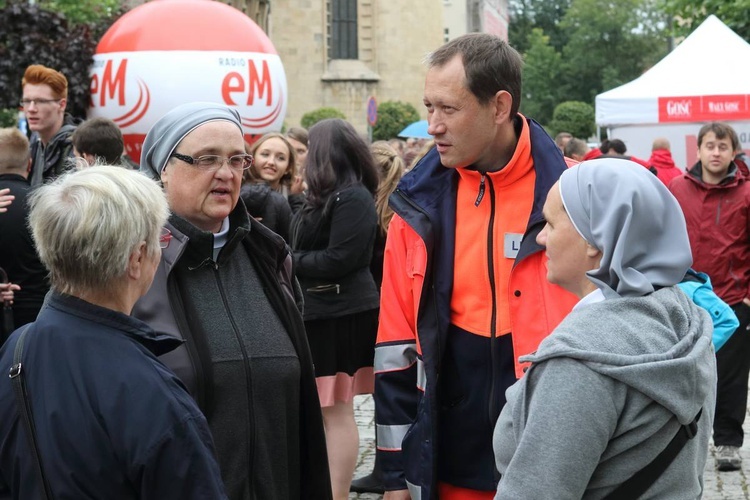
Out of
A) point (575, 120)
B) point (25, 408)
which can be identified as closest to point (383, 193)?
point (25, 408)

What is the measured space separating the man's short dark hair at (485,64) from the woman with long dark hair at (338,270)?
103 inches

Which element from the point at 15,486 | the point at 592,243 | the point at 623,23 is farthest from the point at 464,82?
the point at 623,23

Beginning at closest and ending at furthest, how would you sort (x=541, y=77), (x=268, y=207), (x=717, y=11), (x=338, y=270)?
(x=338, y=270)
(x=268, y=207)
(x=717, y=11)
(x=541, y=77)

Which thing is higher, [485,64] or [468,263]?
[485,64]

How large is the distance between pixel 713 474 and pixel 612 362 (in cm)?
540

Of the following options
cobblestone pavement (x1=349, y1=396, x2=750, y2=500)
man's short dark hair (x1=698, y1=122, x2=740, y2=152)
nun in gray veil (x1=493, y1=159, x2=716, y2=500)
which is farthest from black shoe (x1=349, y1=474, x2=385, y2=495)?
nun in gray veil (x1=493, y1=159, x2=716, y2=500)

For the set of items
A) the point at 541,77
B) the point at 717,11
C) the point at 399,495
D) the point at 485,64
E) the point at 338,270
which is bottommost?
the point at 399,495

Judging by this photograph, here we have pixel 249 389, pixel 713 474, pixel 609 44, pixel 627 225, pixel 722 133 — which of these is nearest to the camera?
pixel 627 225

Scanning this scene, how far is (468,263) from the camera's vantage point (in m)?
3.48

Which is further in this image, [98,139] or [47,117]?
[47,117]

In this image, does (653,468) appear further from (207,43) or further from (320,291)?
(207,43)

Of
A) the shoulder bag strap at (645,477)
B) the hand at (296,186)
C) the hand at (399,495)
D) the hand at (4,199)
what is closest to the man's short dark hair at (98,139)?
the hand at (4,199)

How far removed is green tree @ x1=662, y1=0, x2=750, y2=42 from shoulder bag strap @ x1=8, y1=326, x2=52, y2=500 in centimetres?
2007

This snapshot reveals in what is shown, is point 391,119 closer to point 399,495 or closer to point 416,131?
point 416,131
